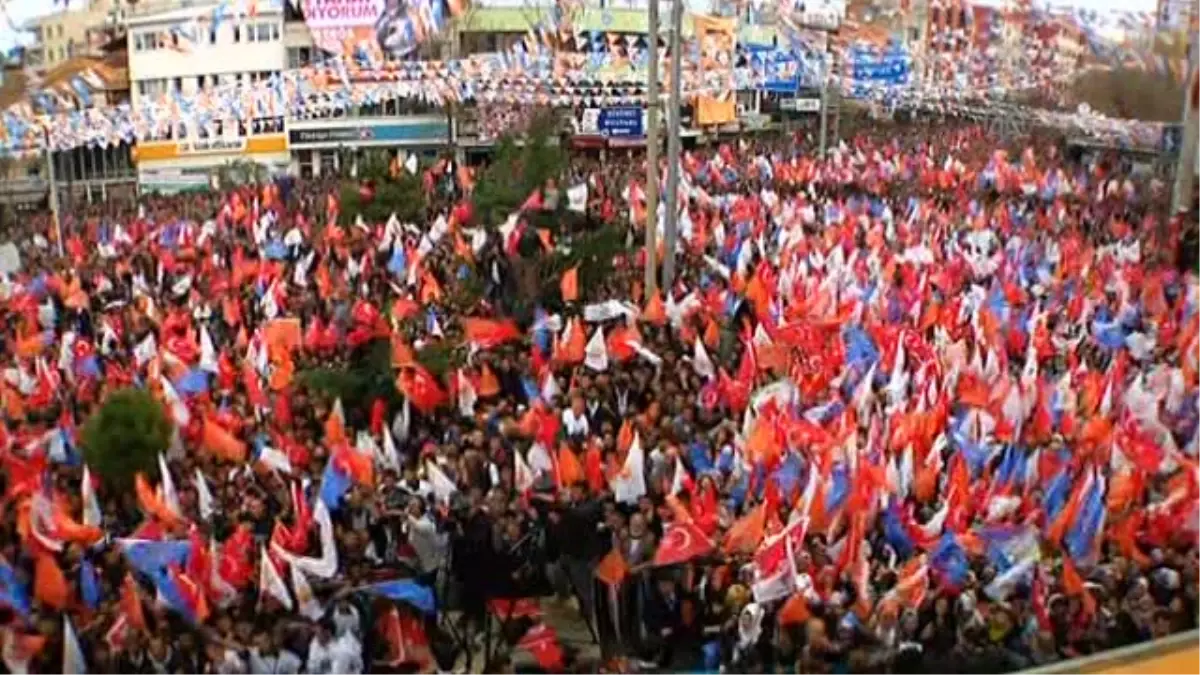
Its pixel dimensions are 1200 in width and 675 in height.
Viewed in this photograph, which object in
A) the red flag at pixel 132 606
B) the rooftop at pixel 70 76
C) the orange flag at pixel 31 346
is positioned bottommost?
the red flag at pixel 132 606

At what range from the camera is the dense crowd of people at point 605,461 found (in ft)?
25.2

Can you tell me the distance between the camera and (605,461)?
10.1 m

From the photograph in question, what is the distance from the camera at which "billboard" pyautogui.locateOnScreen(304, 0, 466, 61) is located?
37.5m

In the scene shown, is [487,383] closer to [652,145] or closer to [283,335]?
[283,335]

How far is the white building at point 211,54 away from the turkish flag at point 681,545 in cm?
2695

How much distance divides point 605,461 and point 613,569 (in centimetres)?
186

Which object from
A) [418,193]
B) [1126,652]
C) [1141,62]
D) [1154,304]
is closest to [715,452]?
[1126,652]

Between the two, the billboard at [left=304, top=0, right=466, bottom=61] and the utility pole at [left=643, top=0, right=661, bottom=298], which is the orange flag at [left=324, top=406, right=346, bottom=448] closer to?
the utility pole at [left=643, top=0, right=661, bottom=298]

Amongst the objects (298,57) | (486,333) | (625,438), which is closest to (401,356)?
(486,333)

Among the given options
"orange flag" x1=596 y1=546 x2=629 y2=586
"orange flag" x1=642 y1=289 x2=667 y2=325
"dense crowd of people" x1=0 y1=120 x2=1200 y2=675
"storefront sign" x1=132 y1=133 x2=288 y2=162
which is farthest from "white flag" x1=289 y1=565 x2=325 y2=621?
"storefront sign" x1=132 y1=133 x2=288 y2=162

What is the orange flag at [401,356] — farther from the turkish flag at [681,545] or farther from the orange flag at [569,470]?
the turkish flag at [681,545]

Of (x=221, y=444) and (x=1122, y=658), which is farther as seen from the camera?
(x=221, y=444)

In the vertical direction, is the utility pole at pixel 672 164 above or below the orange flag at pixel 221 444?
above

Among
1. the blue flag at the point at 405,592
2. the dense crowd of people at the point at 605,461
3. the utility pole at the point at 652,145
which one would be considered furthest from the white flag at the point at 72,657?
the utility pole at the point at 652,145
